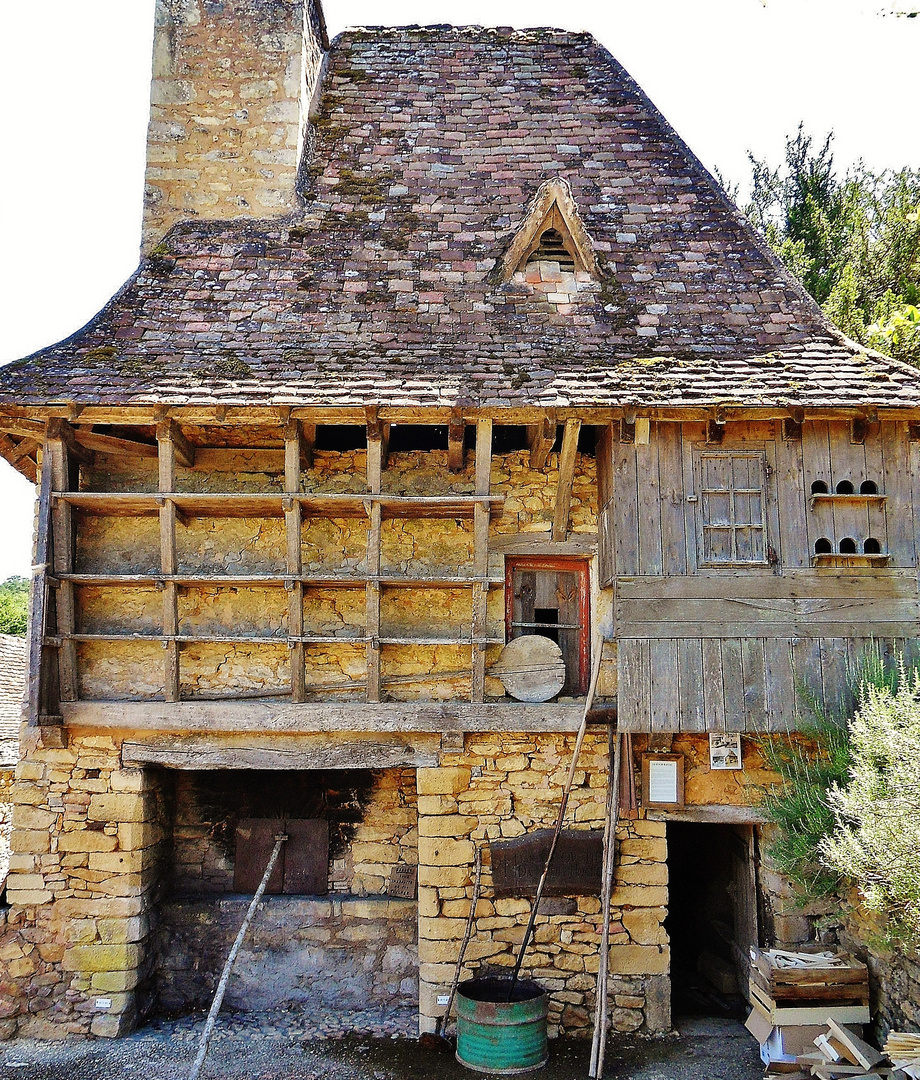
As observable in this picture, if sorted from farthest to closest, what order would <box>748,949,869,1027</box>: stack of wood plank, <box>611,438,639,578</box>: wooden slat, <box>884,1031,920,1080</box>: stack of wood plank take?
1. <box>611,438,639,578</box>: wooden slat
2. <box>748,949,869,1027</box>: stack of wood plank
3. <box>884,1031,920,1080</box>: stack of wood plank

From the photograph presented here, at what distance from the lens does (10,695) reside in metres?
14.9

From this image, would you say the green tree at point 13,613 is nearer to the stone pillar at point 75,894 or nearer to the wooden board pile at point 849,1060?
the stone pillar at point 75,894

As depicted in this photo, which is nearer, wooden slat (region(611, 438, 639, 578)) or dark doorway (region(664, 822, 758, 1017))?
wooden slat (region(611, 438, 639, 578))

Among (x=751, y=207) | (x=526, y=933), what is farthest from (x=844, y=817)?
(x=751, y=207)

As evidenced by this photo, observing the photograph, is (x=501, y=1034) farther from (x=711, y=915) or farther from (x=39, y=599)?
(x=39, y=599)

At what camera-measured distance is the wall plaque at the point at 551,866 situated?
7277 mm

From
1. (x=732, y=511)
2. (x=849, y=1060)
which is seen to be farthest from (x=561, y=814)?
(x=732, y=511)

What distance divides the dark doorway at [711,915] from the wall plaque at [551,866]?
62.7 inches

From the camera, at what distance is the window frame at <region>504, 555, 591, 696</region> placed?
785 centimetres

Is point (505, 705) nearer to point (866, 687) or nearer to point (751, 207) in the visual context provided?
point (866, 687)

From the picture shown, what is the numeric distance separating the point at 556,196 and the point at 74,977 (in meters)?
8.34

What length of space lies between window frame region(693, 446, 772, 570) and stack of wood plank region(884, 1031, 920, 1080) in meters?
3.38

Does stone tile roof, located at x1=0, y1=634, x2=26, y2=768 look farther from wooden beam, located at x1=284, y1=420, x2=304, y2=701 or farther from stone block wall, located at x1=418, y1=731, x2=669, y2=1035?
stone block wall, located at x1=418, y1=731, x2=669, y2=1035

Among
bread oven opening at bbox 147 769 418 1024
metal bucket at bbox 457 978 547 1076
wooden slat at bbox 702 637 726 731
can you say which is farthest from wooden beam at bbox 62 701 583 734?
metal bucket at bbox 457 978 547 1076
